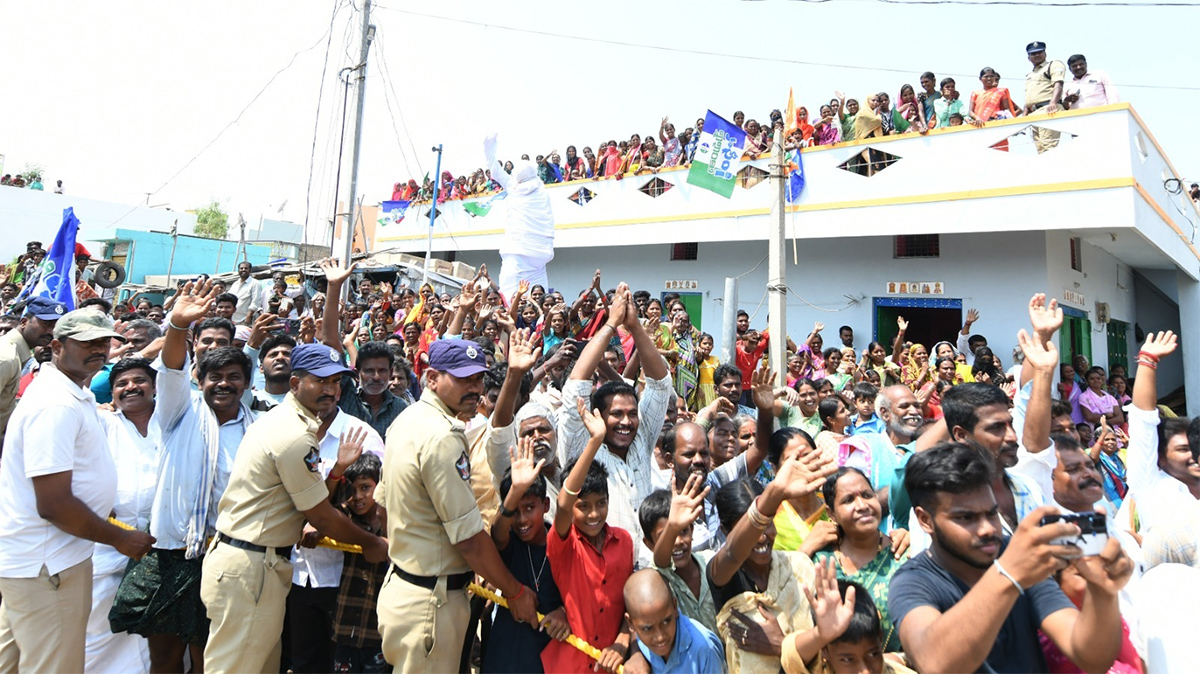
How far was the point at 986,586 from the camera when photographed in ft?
5.07

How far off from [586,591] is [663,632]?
37 centimetres

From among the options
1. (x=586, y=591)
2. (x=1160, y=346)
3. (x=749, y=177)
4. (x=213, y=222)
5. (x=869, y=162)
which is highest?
(x=213, y=222)

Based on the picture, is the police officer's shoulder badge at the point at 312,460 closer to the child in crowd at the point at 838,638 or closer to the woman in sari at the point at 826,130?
the child in crowd at the point at 838,638

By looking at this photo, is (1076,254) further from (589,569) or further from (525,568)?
(525,568)

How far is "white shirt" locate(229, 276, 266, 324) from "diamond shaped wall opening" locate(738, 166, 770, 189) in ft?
31.0

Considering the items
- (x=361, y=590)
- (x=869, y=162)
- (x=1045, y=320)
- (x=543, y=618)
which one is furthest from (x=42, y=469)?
(x=869, y=162)

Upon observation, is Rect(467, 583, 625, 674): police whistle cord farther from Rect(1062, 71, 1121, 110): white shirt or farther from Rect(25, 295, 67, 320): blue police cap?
Rect(1062, 71, 1121, 110): white shirt

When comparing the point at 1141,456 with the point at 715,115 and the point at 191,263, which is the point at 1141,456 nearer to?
the point at 715,115

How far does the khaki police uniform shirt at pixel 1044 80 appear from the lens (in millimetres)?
9469

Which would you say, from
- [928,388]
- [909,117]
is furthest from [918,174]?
[928,388]

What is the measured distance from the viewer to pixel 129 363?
338 cm

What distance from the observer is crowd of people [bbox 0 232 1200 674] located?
7.19 ft

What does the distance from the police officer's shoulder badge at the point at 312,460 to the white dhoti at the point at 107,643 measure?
138cm

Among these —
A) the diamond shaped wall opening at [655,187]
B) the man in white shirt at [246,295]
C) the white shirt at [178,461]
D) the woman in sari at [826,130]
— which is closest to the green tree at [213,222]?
the man in white shirt at [246,295]
